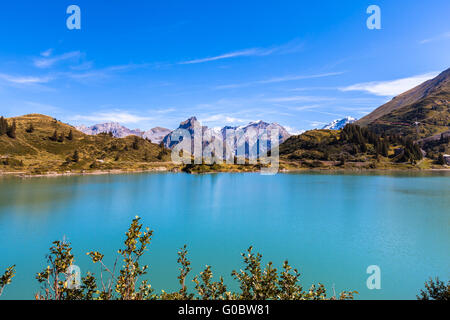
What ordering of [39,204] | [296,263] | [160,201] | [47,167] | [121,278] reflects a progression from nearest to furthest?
[121,278]
[296,263]
[39,204]
[160,201]
[47,167]

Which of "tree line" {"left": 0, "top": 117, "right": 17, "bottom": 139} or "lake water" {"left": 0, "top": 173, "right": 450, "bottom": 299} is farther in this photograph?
"tree line" {"left": 0, "top": 117, "right": 17, "bottom": 139}

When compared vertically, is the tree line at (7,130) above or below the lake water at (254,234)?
above

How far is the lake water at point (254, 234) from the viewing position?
91.3 ft

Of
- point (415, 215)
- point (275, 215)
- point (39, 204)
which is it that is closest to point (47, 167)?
point (39, 204)

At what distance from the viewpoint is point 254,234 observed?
4197cm

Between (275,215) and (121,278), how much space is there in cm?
4879

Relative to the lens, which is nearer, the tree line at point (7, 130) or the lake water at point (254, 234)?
the lake water at point (254, 234)

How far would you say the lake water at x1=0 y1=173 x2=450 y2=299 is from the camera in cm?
2783

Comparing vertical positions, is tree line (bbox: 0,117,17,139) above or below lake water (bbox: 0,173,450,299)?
above

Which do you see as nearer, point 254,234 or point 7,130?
point 254,234

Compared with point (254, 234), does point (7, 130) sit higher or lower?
higher
